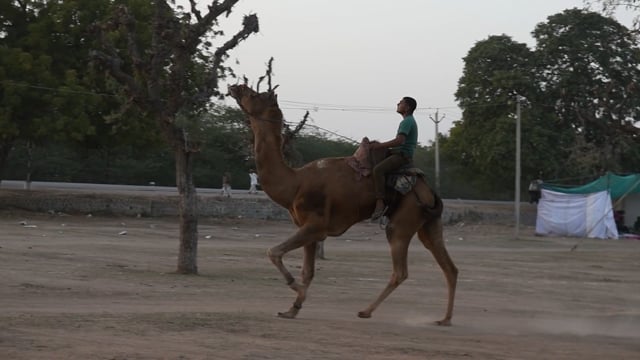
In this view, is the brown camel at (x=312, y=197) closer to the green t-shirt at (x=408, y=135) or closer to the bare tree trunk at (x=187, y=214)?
the green t-shirt at (x=408, y=135)

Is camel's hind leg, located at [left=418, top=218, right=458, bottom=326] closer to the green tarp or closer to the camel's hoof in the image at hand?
the camel's hoof

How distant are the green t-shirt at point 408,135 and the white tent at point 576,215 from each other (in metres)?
35.6

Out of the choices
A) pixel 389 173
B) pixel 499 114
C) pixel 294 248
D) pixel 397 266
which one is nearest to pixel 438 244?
pixel 397 266

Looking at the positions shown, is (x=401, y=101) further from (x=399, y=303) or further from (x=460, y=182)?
(x=460, y=182)

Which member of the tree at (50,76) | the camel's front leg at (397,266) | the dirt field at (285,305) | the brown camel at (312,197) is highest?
the tree at (50,76)

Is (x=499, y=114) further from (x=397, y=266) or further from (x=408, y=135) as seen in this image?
(x=397, y=266)

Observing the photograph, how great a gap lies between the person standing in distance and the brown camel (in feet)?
0.35

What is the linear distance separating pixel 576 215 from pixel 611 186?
2.22 m

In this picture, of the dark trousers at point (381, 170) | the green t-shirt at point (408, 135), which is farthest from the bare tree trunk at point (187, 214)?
the dark trousers at point (381, 170)

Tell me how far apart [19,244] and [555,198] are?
97.7 ft

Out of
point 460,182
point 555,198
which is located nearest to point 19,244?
point 555,198

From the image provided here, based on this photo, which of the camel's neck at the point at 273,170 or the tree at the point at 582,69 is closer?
the camel's neck at the point at 273,170

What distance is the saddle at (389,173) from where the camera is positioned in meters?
12.9

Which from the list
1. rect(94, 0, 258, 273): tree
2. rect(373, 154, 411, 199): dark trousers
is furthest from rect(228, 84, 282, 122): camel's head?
rect(94, 0, 258, 273): tree
